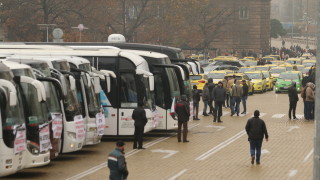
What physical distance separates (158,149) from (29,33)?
134ft

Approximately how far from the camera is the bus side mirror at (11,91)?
20375 mm

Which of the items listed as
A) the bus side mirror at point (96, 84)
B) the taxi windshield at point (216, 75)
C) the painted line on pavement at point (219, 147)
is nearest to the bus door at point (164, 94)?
the painted line on pavement at point (219, 147)

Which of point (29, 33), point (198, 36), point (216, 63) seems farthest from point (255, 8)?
point (29, 33)

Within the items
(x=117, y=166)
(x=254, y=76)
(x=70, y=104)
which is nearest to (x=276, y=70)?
(x=254, y=76)

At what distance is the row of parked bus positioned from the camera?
21.3m

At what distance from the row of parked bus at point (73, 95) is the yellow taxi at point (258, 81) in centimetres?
2542

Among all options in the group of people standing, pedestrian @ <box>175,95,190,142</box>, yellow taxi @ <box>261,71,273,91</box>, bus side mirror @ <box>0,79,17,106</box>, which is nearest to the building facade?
yellow taxi @ <box>261,71,273,91</box>

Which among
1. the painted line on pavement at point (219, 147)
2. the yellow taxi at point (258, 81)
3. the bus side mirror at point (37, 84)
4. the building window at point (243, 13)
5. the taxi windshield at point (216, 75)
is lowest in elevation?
the painted line on pavement at point (219, 147)

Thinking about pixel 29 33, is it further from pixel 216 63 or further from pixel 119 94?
pixel 119 94

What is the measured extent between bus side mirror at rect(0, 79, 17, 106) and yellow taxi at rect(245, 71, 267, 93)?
42.3 m

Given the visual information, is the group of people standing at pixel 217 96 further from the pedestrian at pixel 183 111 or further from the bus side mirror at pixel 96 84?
the bus side mirror at pixel 96 84

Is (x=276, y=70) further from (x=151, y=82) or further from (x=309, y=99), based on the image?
(x=151, y=82)

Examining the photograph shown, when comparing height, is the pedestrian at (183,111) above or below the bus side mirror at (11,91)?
below

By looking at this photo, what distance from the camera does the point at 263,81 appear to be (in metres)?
63.5
